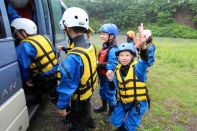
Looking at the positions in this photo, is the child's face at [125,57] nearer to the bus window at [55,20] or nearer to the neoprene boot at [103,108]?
the neoprene boot at [103,108]

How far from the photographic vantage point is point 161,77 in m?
8.55

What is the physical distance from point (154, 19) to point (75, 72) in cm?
3819

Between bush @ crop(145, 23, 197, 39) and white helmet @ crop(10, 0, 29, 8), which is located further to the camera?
bush @ crop(145, 23, 197, 39)

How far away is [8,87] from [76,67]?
756 mm

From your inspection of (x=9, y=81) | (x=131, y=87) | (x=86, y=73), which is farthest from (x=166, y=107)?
(x=9, y=81)

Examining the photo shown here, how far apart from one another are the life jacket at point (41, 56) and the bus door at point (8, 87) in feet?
2.16

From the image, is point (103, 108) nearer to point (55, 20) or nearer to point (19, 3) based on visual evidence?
point (55, 20)

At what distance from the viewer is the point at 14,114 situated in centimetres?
281

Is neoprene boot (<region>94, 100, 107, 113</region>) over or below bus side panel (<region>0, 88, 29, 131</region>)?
below

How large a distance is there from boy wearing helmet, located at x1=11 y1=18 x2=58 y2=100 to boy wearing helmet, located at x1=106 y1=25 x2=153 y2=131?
3.03 feet

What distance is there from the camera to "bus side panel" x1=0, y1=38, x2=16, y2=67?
8.48ft

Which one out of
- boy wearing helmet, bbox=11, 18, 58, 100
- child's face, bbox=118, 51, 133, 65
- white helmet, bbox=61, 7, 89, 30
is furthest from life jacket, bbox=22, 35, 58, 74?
child's face, bbox=118, 51, 133, 65

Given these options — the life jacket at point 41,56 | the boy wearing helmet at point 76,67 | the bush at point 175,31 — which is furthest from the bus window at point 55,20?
the bush at point 175,31

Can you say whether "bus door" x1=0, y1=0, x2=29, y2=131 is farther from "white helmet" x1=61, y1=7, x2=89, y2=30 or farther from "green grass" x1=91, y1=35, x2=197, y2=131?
"green grass" x1=91, y1=35, x2=197, y2=131
